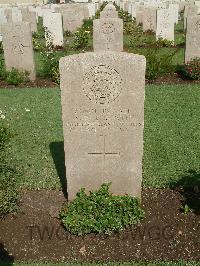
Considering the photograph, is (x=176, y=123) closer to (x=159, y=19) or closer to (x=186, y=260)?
(x=186, y=260)

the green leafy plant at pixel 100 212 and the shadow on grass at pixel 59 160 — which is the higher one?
the green leafy plant at pixel 100 212

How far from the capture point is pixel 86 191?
5141 mm

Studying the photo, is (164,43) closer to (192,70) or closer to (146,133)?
(192,70)

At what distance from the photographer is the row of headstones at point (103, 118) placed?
14.3ft

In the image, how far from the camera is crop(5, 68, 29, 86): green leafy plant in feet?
38.5

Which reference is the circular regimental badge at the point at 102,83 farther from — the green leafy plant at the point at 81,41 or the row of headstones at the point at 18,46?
the green leafy plant at the point at 81,41

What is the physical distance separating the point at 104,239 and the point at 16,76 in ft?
27.0

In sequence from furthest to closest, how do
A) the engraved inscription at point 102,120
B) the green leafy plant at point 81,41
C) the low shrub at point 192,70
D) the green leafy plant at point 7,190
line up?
the green leafy plant at point 81,41, the low shrub at point 192,70, the green leafy plant at point 7,190, the engraved inscription at point 102,120

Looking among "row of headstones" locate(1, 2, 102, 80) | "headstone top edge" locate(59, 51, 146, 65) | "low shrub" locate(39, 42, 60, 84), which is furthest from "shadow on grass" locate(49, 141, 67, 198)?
"row of headstones" locate(1, 2, 102, 80)

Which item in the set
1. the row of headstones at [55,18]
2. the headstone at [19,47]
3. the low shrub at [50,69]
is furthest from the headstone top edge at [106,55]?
the row of headstones at [55,18]

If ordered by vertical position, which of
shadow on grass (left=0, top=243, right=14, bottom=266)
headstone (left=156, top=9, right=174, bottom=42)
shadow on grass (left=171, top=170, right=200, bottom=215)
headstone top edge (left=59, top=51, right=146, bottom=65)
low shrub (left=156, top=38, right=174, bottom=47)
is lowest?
shadow on grass (left=0, top=243, right=14, bottom=266)

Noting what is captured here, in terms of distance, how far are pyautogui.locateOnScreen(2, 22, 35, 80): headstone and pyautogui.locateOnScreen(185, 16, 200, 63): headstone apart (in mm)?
4882

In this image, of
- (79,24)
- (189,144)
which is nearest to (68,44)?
(79,24)

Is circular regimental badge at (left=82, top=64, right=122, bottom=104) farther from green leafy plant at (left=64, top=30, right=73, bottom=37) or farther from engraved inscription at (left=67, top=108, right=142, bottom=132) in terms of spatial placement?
green leafy plant at (left=64, top=30, right=73, bottom=37)
